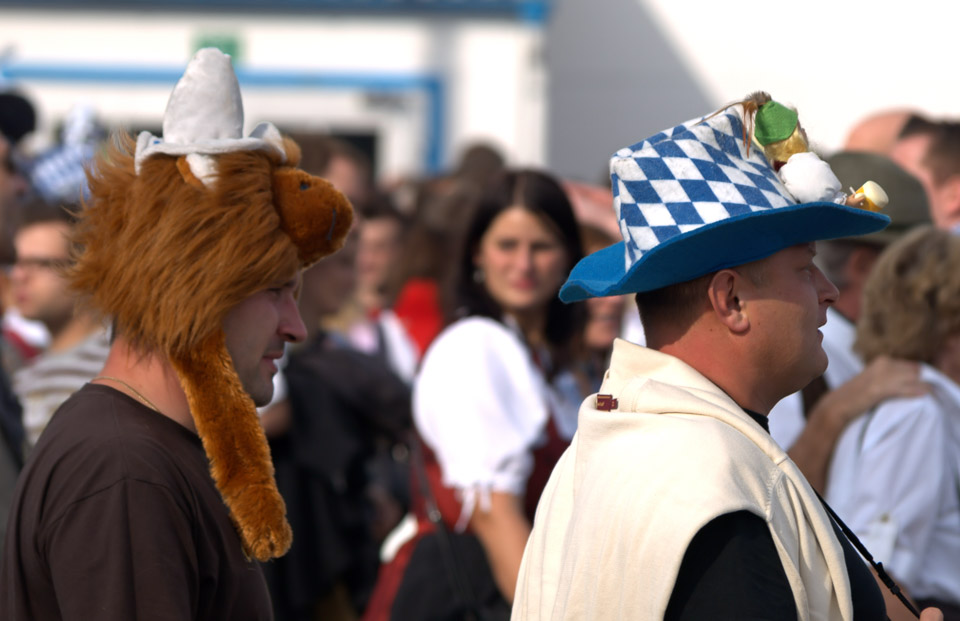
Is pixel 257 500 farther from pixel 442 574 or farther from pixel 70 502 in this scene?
pixel 442 574

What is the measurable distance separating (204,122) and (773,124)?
108 centimetres

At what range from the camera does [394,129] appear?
380 inches

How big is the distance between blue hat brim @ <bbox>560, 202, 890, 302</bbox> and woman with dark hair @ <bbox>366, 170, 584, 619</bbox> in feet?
4.85

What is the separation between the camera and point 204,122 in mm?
2246

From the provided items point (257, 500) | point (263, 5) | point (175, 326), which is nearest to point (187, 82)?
point (175, 326)

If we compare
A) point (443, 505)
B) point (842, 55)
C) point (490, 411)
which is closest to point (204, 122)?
point (490, 411)

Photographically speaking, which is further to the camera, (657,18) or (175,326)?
(657,18)

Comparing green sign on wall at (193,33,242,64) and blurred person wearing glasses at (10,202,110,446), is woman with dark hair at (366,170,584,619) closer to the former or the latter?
blurred person wearing glasses at (10,202,110,446)

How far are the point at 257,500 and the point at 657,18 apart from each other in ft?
32.4

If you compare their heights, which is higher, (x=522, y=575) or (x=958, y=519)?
(x=522, y=575)

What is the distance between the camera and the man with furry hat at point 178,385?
1.93 metres

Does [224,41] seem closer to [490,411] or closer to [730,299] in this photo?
[490,411]

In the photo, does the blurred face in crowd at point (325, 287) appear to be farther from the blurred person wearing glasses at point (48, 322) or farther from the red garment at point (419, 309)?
the blurred person wearing glasses at point (48, 322)

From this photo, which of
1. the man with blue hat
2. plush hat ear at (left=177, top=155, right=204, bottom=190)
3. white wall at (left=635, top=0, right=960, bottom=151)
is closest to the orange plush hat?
plush hat ear at (left=177, top=155, right=204, bottom=190)
